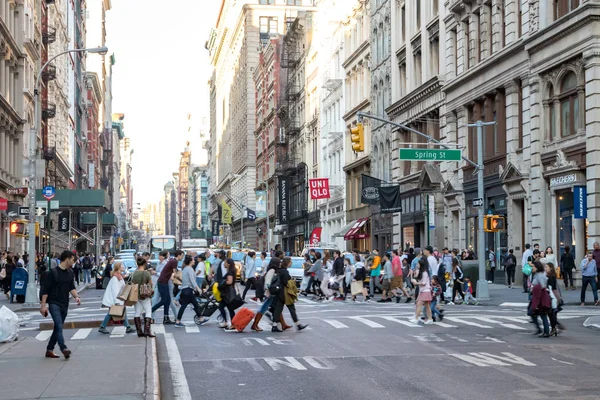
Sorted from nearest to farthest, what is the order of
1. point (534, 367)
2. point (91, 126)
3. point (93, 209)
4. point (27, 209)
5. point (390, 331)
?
point (534, 367) → point (390, 331) → point (27, 209) → point (93, 209) → point (91, 126)

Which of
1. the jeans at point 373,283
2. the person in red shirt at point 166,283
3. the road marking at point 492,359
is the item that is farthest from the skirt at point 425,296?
the jeans at point 373,283

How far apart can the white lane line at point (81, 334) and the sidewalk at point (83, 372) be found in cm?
200

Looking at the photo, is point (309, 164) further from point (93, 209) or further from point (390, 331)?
point (390, 331)

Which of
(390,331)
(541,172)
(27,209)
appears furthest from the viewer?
(541,172)

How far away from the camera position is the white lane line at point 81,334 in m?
20.4

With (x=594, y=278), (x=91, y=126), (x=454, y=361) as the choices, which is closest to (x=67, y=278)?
(x=454, y=361)

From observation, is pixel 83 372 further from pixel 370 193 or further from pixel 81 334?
pixel 370 193

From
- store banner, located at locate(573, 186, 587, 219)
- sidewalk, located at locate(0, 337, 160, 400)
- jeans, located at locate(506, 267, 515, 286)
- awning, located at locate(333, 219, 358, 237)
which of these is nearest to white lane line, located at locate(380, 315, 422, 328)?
sidewalk, located at locate(0, 337, 160, 400)

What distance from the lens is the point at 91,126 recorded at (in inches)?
4985

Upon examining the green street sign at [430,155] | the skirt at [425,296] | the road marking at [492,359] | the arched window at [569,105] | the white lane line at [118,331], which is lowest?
the white lane line at [118,331]

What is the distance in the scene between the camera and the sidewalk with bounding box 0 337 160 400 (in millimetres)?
11539

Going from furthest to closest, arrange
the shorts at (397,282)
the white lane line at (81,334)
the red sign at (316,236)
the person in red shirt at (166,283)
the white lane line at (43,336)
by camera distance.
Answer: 1. the red sign at (316,236)
2. the shorts at (397,282)
3. the person in red shirt at (166,283)
4. the white lane line at (81,334)
5. the white lane line at (43,336)

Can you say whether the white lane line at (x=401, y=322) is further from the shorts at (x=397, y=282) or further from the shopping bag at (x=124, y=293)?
the shorts at (x=397, y=282)

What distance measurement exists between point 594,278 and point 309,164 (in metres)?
56.5
